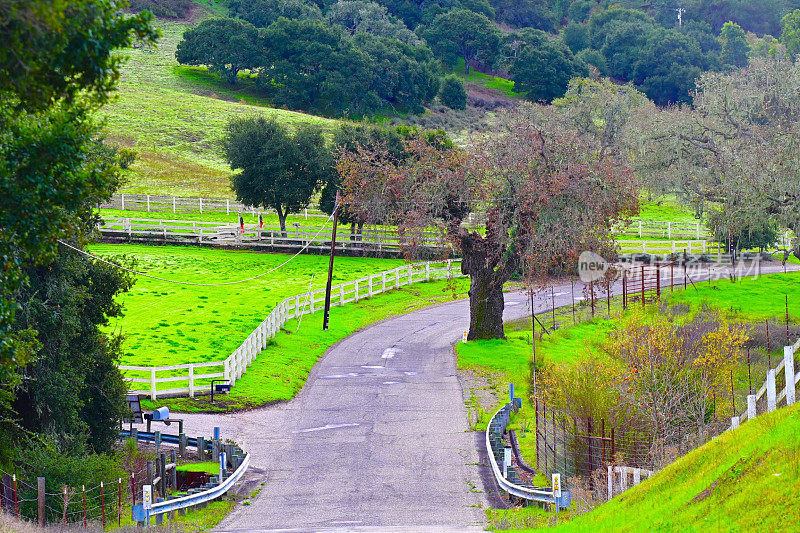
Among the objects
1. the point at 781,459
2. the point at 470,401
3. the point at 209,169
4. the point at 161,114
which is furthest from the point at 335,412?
the point at 161,114

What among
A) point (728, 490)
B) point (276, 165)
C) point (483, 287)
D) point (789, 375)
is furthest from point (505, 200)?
point (276, 165)

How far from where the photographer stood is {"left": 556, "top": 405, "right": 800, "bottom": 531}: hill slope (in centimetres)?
1032

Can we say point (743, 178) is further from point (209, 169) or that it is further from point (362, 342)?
point (209, 169)

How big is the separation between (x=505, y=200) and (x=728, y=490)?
2289 centimetres

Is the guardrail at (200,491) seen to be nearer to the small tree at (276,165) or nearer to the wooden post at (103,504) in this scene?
the wooden post at (103,504)

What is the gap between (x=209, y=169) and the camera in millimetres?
79562

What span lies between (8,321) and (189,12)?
134 m

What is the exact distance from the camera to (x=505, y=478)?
19453 mm

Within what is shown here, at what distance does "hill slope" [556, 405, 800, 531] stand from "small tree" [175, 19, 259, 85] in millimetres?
98048

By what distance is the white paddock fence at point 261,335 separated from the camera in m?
28.6

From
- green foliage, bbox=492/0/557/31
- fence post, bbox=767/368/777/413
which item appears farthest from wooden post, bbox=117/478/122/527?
green foliage, bbox=492/0/557/31

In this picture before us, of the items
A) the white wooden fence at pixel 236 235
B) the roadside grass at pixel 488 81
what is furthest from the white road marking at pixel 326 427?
the roadside grass at pixel 488 81

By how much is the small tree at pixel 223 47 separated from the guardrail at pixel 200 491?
86.6 meters

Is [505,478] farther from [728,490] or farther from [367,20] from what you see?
[367,20]
